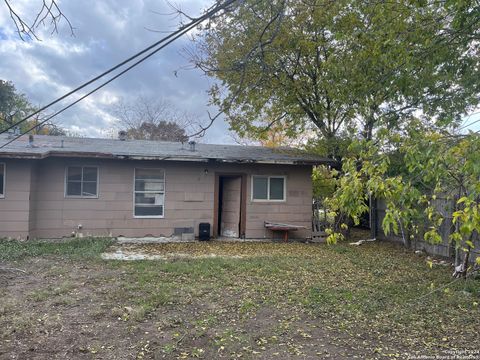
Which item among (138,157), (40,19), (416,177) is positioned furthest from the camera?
(138,157)

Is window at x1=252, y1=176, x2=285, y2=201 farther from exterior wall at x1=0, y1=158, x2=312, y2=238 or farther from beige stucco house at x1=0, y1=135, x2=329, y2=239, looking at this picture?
exterior wall at x1=0, y1=158, x2=312, y2=238

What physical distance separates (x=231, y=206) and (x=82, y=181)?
4540 millimetres

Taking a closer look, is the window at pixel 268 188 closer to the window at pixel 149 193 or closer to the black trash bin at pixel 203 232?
the black trash bin at pixel 203 232

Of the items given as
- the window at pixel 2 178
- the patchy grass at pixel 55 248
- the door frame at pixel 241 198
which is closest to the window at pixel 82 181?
the patchy grass at pixel 55 248

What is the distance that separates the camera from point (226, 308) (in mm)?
4719

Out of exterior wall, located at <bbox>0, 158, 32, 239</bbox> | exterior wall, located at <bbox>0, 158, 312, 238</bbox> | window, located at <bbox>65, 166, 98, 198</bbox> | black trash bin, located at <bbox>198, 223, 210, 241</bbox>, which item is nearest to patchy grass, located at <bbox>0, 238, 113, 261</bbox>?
exterior wall, located at <bbox>0, 158, 32, 239</bbox>

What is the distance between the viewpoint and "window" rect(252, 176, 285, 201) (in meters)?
11.5

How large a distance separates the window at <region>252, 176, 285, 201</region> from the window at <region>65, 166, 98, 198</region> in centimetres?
477

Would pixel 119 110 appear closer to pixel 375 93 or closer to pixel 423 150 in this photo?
pixel 375 93

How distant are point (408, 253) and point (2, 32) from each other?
9.72m

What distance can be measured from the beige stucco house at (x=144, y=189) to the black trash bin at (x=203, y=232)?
0.22 meters

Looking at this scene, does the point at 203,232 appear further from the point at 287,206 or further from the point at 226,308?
the point at 226,308

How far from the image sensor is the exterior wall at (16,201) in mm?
9297

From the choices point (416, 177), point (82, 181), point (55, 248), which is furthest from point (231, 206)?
point (416, 177)
